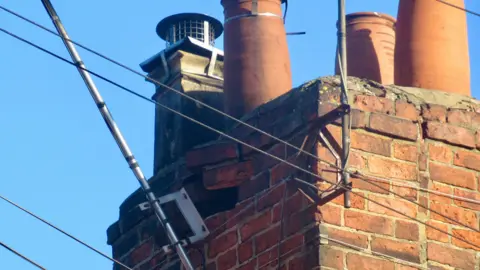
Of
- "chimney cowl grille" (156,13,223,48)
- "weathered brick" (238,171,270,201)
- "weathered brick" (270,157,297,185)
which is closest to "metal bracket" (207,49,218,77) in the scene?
"chimney cowl grille" (156,13,223,48)

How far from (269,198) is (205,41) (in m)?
1.91

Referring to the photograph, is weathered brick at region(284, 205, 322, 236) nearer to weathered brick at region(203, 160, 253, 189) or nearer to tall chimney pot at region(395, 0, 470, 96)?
weathered brick at region(203, 160, 253, 189)

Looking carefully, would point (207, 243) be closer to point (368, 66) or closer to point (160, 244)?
point (160, 244)

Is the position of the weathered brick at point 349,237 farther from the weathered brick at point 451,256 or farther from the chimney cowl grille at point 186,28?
the chimney cowl grille at point 186,28

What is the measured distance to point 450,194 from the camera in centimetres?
536

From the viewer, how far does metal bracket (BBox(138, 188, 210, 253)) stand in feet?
18.3

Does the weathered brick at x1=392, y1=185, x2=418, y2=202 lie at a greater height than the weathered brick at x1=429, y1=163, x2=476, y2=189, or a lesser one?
lesser

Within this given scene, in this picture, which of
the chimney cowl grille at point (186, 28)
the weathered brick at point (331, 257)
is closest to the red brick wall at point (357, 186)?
the weathered brick at point (331, 257)

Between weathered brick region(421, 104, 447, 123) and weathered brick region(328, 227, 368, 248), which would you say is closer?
weathered brick region(328, 227, 368, 248)

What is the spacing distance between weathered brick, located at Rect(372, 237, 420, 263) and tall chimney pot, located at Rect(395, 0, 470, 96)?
0.86 metres

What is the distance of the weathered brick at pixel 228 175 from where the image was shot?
552 cm

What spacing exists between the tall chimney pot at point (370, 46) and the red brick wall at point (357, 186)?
3.05 ft

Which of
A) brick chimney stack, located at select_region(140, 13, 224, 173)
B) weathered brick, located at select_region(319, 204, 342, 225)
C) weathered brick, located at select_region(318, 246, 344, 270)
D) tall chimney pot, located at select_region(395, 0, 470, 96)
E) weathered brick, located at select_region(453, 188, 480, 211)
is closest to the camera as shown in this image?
weathered brick, located at select_region(318, 246, 344, 270)

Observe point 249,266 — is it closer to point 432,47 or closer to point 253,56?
point 253,56
